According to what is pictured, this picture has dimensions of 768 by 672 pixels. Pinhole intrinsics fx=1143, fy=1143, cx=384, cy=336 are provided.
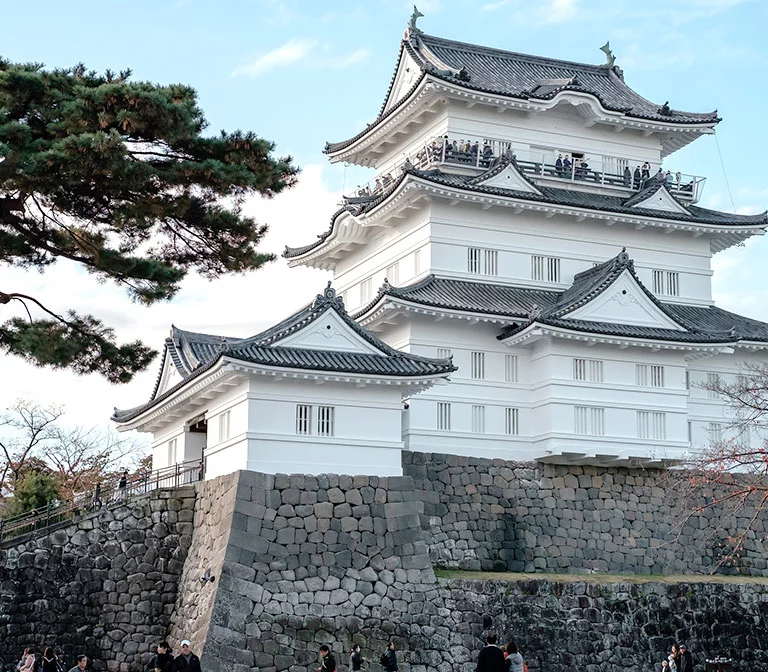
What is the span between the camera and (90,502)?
1009 inches

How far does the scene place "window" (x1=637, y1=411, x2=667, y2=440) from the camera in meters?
27.7

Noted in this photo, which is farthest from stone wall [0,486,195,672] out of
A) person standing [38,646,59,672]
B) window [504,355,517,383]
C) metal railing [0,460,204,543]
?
window [504,355,517,383]

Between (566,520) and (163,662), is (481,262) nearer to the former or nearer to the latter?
(566,520)

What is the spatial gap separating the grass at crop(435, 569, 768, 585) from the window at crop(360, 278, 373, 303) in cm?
906

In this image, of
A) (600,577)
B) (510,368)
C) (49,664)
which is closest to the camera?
(49,664)

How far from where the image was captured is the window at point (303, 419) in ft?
77.2

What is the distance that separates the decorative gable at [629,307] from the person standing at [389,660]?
10.0 m

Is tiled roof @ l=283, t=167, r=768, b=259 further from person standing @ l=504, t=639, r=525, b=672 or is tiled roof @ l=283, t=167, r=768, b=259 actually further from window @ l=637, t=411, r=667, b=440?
person standing @ l=504, t=639, r=525, b=672

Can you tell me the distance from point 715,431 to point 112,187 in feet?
64.1

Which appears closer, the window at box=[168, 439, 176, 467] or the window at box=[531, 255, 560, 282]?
the window at box=[168, 439, 176, 467]

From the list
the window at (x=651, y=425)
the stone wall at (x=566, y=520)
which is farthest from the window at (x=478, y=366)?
the window at (x=651, y=425)

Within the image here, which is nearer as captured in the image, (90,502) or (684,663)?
(684,663)

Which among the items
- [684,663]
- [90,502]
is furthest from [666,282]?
[90,502]

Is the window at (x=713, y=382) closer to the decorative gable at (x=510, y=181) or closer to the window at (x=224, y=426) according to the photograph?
the decorative gable at (x=510, y=181)
